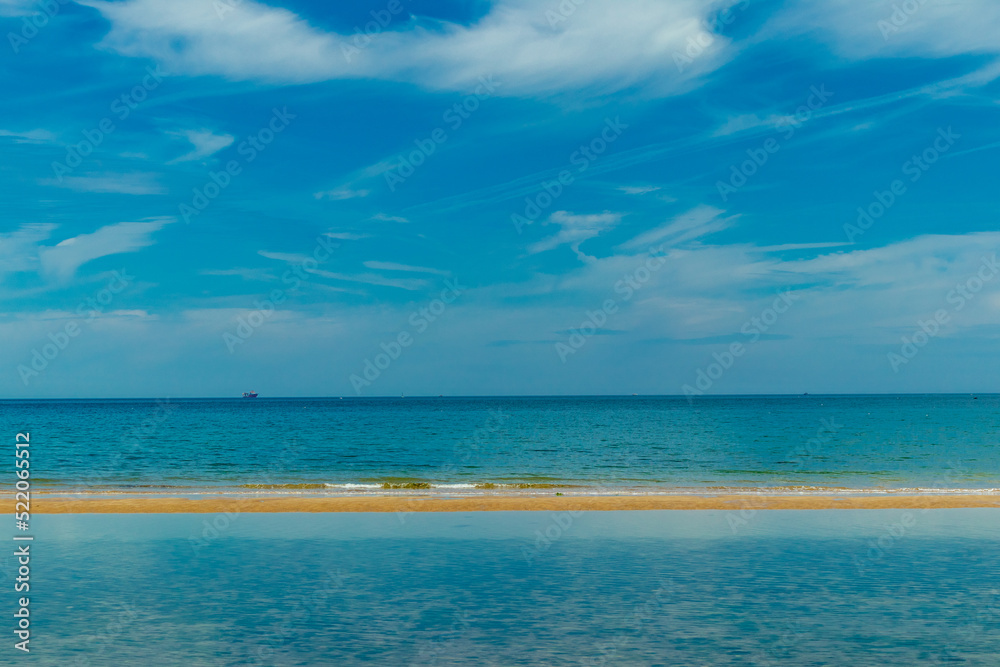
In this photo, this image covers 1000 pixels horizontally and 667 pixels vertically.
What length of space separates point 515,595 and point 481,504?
1360 centimetres

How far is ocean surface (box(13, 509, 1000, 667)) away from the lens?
1180 cm

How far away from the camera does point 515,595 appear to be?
15.0 metres

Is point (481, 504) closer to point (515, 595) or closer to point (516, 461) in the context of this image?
point (515, 595)

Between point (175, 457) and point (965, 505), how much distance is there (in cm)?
5162

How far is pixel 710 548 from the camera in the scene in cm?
1967

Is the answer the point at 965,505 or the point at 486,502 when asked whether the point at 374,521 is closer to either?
the point at 486,502

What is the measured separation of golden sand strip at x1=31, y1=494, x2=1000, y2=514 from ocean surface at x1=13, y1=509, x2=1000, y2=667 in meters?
4.26

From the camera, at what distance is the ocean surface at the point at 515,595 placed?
11805 mm

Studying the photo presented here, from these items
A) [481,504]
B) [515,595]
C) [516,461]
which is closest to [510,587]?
[515,595]

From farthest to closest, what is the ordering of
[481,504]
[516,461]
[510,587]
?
1. [516,461]
2. [481,504]
3. [510,587]

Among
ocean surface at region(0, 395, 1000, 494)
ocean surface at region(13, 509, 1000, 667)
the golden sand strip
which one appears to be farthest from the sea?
ocean surface at region(0, 395, 1000, 494)

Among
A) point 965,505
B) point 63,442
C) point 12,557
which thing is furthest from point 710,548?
point 63,442

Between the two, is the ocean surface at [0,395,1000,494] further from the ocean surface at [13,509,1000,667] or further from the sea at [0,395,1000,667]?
the ocean surface at [13,509,1000,667]

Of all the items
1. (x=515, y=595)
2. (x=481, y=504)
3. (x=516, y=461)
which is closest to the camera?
(x=515, y=595)
